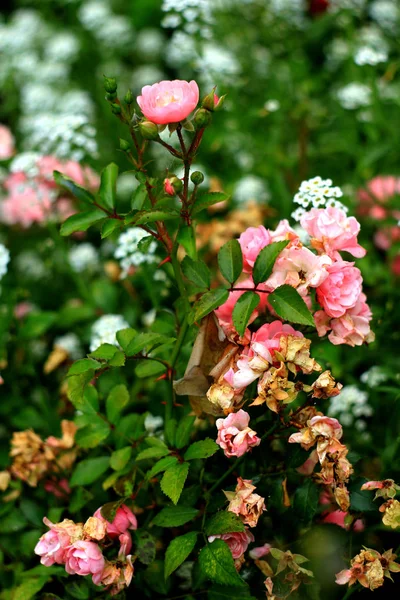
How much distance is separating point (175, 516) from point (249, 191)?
1.01m

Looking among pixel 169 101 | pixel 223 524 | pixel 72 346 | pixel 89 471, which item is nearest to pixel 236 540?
pixel 223 524

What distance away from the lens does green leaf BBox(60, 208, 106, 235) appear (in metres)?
0.81

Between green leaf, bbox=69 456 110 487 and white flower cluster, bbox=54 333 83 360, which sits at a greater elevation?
green leaf, bbox=69 456 110 487

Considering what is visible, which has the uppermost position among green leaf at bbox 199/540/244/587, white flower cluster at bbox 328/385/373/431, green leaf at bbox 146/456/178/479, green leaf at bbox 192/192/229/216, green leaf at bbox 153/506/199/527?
green leaf at bbox 192/192/229/216

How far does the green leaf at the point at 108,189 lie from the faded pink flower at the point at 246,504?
358 millimetres

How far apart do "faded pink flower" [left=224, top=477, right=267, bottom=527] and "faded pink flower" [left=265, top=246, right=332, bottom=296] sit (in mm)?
223

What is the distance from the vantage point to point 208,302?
2.52ft

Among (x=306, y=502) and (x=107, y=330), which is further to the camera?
(x=107, y=330)

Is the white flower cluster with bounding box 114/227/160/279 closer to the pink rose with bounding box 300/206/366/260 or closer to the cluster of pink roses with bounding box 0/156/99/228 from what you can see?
the pink rose with bounding box 300/206/366/260

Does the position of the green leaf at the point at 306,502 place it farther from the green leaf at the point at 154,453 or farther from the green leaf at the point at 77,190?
the green leaf at the point at 77,190

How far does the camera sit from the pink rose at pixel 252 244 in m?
0.82

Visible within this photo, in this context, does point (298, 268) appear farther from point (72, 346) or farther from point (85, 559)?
point (72, 346)

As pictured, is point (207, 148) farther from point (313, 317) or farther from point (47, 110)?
point (313, 317)

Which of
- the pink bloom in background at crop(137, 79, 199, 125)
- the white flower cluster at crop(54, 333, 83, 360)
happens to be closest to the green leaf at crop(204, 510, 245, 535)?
the pink bloom in background at crop(137, 79, 199, 125)
